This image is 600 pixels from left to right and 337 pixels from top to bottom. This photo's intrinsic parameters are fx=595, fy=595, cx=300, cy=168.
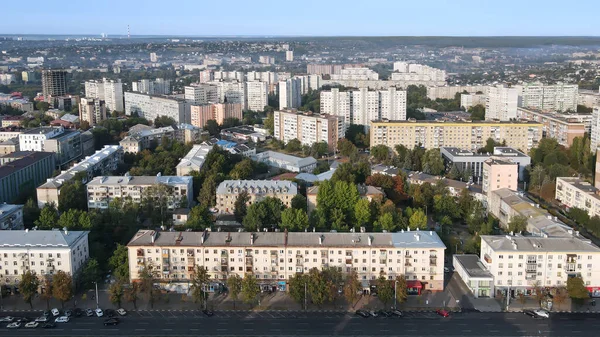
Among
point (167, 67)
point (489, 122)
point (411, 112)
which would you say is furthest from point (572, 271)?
point (167, 67)

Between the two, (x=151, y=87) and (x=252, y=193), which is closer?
(x=252, y=193)

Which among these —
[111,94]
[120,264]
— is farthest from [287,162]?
[111,94]

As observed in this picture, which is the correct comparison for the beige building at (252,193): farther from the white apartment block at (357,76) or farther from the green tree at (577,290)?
the white apartment block at (357,76)

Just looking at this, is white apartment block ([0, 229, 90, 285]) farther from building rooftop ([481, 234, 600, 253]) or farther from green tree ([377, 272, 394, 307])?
building rooftop ([481, 234, 600, 253])

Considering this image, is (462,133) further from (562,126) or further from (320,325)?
(320,325)

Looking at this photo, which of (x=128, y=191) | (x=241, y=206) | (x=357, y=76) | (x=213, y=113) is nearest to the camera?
(x=241, y=206)

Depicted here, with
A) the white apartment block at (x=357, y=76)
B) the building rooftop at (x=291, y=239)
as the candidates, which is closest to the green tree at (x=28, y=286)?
the building rooftop at (x=291, y=239)

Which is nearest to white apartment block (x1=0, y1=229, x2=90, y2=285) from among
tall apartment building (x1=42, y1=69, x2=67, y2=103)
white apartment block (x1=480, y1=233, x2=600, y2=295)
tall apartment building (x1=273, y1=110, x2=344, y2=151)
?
white apartment block (x1=480, y1=233, x2=600, y2=295)
